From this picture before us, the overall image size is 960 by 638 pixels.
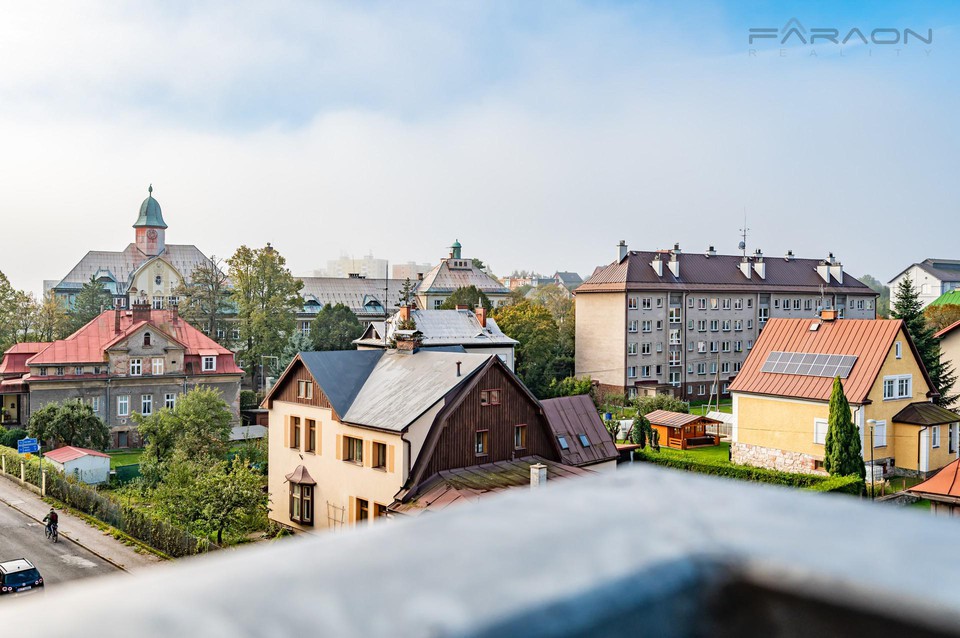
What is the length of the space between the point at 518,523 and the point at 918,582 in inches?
18.8

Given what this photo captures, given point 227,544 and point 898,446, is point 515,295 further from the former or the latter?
point 227,544

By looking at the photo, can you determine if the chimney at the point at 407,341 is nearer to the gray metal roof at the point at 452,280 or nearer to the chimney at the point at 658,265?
the chimney at the point at 658,265

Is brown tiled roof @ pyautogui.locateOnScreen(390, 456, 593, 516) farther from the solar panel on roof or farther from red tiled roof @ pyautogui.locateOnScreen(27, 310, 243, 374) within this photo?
red tiled roof @ pyautogui.locateOnScreen(27, 310, 243, 374)

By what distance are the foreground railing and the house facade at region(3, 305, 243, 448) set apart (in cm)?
4359

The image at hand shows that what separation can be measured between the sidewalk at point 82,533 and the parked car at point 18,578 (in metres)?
2.52

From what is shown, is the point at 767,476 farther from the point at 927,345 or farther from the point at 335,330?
the point at 335,330

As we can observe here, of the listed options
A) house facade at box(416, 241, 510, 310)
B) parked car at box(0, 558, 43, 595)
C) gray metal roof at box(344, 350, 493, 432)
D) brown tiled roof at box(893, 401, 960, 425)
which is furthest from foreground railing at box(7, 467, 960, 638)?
house facade at box(416, 241, 510, 310)

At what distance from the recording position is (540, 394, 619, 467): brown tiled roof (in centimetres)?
2814

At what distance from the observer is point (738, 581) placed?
1.01 metres

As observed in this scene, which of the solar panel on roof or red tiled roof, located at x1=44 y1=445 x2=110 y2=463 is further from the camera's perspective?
red tiled roof, located at x1=44 y1=445 x2=110 y2=463

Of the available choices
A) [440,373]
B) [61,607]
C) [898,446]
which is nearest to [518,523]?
[61,607]

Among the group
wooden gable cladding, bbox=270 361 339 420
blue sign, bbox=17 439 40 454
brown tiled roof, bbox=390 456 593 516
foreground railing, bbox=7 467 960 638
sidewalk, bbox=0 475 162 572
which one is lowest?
sidewalk, bbox=0 475 162 572

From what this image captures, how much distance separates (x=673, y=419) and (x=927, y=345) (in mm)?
13313

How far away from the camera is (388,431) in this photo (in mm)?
23312
